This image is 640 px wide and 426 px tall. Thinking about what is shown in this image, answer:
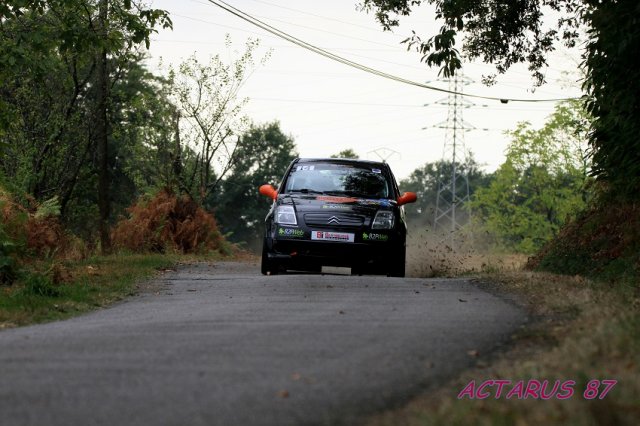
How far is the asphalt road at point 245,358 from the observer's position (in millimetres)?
5172

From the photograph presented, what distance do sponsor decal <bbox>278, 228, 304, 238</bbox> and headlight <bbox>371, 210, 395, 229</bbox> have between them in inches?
45.4

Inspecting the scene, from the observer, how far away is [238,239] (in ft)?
287

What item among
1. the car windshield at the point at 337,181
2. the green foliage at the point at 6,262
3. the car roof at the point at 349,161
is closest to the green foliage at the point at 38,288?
the green foliage at the point at 6,262

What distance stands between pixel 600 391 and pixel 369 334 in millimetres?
2702

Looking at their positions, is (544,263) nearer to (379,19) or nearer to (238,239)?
(379,19)

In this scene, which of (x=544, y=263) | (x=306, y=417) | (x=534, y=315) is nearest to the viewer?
(x=306, y=417)

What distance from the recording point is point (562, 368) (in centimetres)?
579

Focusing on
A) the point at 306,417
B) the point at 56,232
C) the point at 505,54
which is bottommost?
the point at 306,417

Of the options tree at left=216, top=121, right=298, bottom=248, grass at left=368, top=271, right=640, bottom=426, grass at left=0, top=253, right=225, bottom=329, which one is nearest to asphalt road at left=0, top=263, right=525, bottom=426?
grass at left=368, top=271, right=640, bottom=426

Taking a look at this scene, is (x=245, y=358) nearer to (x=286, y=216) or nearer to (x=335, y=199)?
(x=286, y=216)

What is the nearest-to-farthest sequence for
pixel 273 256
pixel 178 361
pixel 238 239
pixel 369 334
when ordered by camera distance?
pixel 178 361
pixel 369 334
pixel 273 256
pixel 238 239

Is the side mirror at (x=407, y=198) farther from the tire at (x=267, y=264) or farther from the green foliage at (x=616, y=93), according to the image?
the green foliage at (x=616, y=93)

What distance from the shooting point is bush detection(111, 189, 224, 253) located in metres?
25.2

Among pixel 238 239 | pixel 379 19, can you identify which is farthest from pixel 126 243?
pixel 238 239
